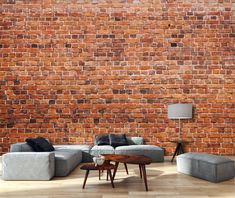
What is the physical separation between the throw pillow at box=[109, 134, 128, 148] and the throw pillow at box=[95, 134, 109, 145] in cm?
10

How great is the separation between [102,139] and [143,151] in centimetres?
95

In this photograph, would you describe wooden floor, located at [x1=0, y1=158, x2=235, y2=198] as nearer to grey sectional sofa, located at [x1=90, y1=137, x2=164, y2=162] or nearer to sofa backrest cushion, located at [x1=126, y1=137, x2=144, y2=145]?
grey sectional sofa, located at [x1=90, y1=137, x2=164, y2=162]

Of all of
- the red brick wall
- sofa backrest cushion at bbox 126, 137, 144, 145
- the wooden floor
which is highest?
the red brick wall

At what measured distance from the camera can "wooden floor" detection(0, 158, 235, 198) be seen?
3949 mm

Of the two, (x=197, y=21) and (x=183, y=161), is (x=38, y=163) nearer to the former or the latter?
(x=183, y=161)

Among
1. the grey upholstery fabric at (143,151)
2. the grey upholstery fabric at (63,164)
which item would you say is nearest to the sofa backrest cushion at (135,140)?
the grey upholstery fabric at (143,151)

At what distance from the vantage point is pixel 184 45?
746 cm

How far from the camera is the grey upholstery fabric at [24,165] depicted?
479 cm

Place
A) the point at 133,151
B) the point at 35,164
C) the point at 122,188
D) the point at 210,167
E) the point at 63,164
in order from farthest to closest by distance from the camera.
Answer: the point at 133,151
the point at 63,164
the point at 35,164
the point at 210,167
the point at 122,188

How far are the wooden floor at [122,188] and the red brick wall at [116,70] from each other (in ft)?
7.64

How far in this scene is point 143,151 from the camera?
21.3 feet

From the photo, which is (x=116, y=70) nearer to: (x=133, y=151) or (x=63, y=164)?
(x=133, y=151)

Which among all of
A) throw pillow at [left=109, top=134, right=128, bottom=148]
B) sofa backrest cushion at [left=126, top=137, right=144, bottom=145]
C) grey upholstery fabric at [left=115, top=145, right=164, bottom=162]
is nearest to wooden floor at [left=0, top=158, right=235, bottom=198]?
grey upholstery fabric at [left=115, top=145, right=164, bottom=162]

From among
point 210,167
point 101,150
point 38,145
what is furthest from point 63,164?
point 210,167
